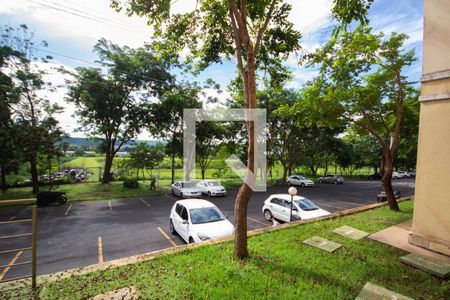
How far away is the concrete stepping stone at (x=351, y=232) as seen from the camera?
6957 mm

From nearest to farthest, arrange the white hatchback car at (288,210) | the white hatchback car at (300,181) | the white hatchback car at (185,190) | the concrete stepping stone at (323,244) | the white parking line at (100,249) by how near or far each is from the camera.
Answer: the concrete stepping stone at (323,244)
the white parking line at (100,249)
the white hatchback car at (288,210)
the white hatchback car at (185,190)
the white hatchback car at (300,181)

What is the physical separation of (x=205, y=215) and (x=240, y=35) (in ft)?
19.1

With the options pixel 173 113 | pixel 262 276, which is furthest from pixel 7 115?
pixel 262 276

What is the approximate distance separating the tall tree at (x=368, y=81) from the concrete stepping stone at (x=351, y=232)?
4.12 m

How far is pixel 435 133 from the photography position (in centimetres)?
570

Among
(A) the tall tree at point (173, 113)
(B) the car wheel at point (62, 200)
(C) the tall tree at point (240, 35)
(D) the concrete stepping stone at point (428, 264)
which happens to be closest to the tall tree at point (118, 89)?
(A) the tall tree at point (173, 113)

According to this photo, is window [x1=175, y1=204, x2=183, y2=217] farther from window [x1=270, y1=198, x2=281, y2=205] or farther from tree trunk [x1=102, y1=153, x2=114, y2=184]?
tree trunk [x1=102, y1=153, x2=114, y2=184]

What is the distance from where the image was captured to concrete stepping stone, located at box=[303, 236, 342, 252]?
19.8 ft

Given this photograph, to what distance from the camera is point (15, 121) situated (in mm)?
16281

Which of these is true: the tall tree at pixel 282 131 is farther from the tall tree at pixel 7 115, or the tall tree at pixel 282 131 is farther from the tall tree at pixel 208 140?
the tall tree at pixel 7 115

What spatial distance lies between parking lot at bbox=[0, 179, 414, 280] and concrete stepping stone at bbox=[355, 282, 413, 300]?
18.9 feet

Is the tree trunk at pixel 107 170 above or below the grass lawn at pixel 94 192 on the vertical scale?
above

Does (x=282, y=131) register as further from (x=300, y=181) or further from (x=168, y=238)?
(x=168, y=238)

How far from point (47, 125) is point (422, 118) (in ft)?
69.0
